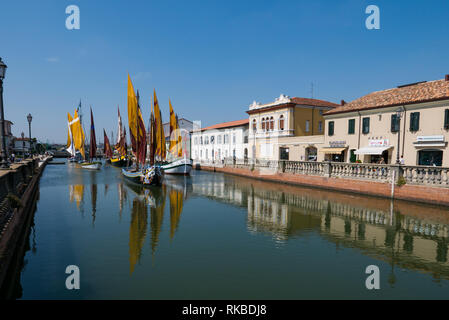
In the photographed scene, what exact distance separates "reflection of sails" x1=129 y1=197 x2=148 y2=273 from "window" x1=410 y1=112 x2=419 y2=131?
23.6 m

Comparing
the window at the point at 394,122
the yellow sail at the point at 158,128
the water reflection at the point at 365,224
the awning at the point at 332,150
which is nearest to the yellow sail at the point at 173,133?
the yellow sail at the point at 158,128

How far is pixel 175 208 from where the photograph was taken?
1833 centimetres

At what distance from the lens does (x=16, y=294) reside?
7.29m

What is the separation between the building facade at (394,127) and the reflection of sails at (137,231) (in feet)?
58.8

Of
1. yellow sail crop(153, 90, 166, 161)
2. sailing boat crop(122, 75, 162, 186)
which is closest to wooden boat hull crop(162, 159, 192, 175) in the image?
yellow sail crop(153, 90, 166, 161)

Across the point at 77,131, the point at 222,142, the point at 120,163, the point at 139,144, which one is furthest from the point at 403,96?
the point at 77,131

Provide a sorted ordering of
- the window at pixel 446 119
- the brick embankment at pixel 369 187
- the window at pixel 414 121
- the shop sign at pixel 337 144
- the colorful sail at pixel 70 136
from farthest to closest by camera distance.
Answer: the colorful sail at pixel 70 136
the shop sign at pixel 337 144
the window at pixel 414 121
the window at pixel 446 119
the brick embankment at pixel 369 187

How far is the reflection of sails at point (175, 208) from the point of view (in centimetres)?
1383

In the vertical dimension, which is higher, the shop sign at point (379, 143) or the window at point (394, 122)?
the window at point (394, 122)

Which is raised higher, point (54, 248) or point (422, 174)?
point (422, 174)

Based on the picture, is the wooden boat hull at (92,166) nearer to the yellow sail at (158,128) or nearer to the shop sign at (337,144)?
the yellow sail at (158,128)

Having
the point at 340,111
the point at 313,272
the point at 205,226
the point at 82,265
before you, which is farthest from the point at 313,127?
the point at 82,265
